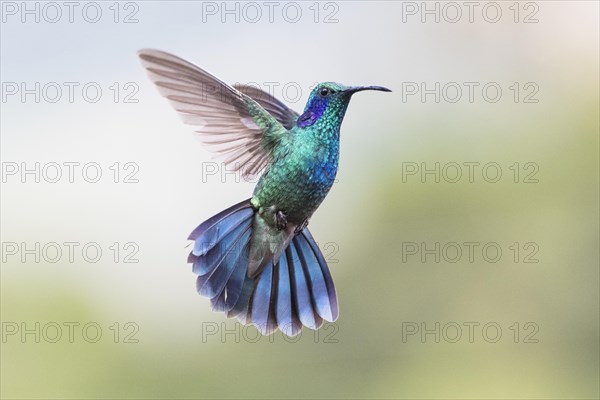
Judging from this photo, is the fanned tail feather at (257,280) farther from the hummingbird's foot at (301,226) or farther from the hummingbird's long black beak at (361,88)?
the hummingbird's long black beak at (361,88)

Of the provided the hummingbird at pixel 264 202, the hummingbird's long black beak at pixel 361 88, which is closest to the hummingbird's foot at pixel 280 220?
the hummingbird at pixel 264 202

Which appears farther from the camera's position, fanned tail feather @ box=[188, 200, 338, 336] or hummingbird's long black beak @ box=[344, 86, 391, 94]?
fanned tail feather @ box=[188, 200, 338, 336]

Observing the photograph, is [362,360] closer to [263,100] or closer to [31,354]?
[31,354]

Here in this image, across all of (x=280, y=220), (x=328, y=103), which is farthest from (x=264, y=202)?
(x=328, y=103)

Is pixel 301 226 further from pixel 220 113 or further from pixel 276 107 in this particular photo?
pixel 276 107

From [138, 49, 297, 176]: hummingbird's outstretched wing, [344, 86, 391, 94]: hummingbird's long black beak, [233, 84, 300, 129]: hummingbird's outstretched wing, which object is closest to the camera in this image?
[344, 86, 391, 94]: hummingbird's long black beak

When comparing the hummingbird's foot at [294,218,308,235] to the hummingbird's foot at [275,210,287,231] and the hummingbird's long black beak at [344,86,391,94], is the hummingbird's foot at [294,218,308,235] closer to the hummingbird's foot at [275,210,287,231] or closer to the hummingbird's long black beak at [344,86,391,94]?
the hummingbird's foot at [275,210,287,231]

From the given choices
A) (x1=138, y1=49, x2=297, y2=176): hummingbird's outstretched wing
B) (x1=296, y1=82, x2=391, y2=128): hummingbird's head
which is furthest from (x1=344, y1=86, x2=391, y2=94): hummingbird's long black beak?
(x1=138, y1=49, x2=297, y2=176): hummingbird's outstretched wing
